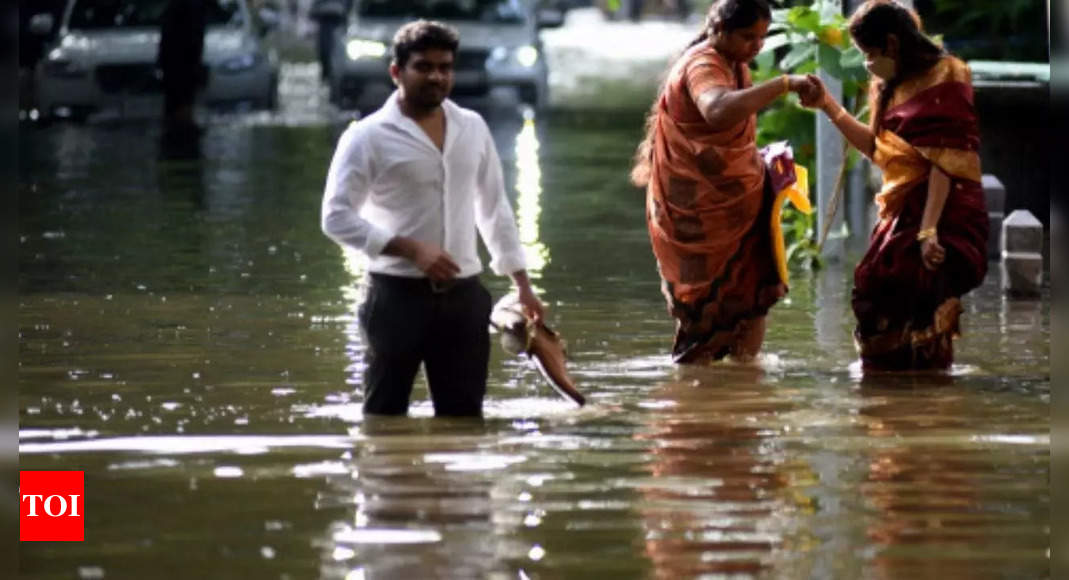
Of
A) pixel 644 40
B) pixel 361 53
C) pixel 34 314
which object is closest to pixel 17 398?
pixel 34 314

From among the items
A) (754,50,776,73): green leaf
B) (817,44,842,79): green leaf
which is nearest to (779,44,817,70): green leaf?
(817,44,842,79): green leaf

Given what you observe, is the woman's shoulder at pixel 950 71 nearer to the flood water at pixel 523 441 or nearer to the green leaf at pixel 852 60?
the flood water at pixel 523 441

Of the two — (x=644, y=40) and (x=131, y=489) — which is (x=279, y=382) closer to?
(x=131, y=489)

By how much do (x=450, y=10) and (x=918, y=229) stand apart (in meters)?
20.4

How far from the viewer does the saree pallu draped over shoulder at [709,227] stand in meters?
11.8

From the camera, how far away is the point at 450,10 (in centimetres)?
3159

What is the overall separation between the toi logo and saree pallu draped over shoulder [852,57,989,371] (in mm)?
3938

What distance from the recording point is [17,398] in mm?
10648

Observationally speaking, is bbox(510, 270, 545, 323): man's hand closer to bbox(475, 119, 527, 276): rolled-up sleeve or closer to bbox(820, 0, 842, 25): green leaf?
bbox(475, 119, 527, 276): rolled-up sleeve

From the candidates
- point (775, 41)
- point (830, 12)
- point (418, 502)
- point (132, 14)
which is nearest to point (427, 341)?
point (418, 502)

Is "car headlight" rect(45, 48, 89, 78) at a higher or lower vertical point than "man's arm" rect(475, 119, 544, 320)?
lower

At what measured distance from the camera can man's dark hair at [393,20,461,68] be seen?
376 inches

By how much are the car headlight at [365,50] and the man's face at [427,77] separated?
2070cm

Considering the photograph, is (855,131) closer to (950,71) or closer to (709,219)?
(950,71)
